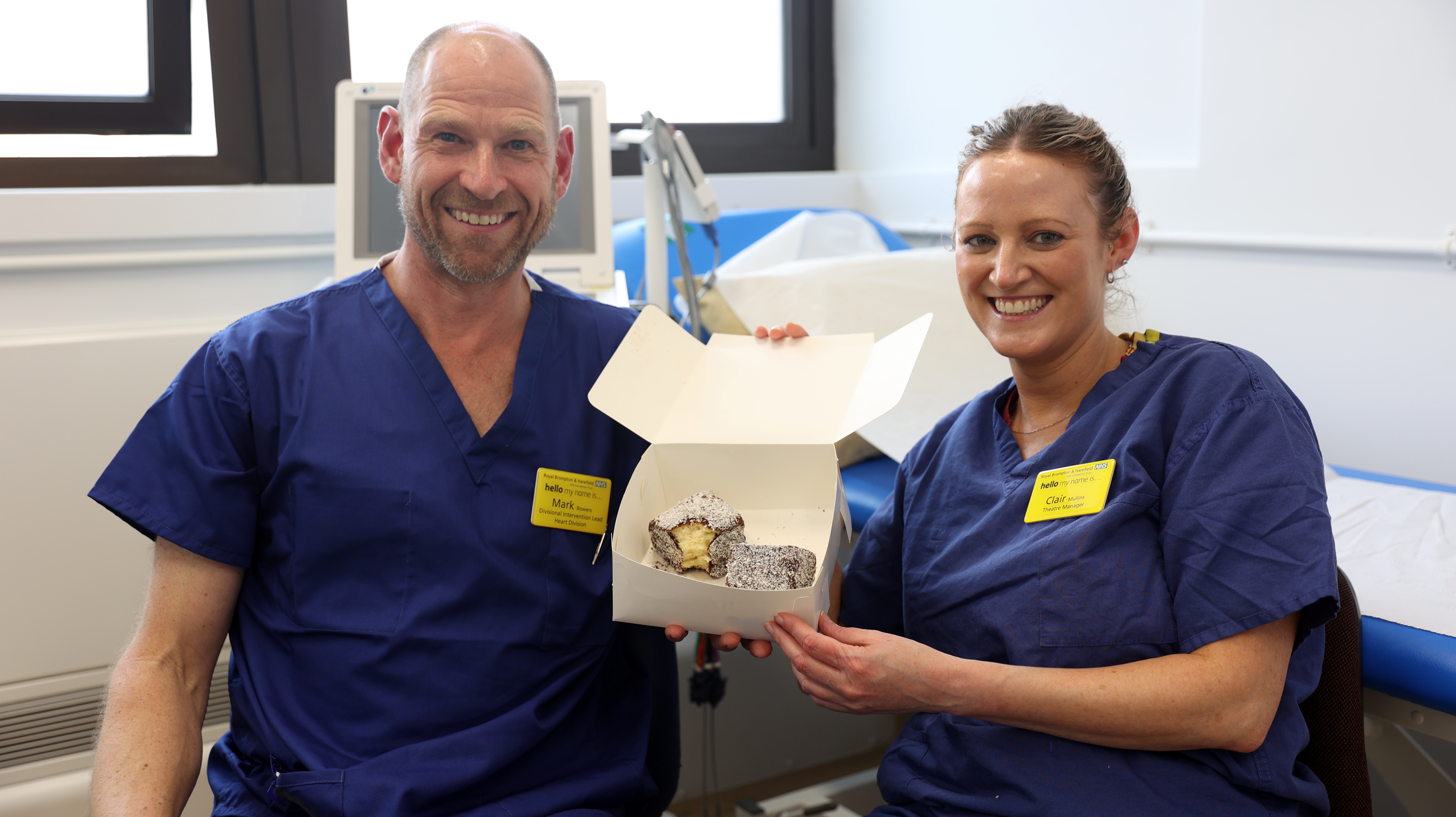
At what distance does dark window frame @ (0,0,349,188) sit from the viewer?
2.17 m

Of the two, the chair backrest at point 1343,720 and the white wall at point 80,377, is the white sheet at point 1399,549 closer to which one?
the chair backrest at point 1343,720

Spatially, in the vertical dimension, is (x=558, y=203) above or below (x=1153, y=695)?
above

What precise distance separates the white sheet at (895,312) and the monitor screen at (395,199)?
306 millimetres

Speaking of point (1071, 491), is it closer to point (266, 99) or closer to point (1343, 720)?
point (1343, 720)

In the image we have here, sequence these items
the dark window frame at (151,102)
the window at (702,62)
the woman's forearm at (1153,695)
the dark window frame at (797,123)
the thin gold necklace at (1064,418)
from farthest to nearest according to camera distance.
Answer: the dark window frame at (797,123) < the window at (702,62) < the dark window frame at (151,102) < the thin gold necklace at (1064,418) < the woman's forearm at (1153,695)

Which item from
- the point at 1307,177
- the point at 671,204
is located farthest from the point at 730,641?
the point at 1307,177

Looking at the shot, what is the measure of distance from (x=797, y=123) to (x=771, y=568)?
2.29m

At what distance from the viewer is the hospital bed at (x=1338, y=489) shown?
106 centimetres

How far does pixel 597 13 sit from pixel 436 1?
45 centimetres

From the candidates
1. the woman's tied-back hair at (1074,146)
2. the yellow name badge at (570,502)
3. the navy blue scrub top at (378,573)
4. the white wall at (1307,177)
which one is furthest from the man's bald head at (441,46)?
the white wall at (1307,177)

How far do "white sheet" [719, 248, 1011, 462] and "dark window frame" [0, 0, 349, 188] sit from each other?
1.07m

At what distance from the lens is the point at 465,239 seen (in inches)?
46.4

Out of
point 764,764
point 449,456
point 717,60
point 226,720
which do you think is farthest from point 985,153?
point 717,60

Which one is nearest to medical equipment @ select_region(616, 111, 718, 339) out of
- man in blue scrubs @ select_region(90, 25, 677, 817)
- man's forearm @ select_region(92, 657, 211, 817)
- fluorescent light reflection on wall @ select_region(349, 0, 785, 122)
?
man in blue scrubs @ select_region(90, 25, 677, 817)
